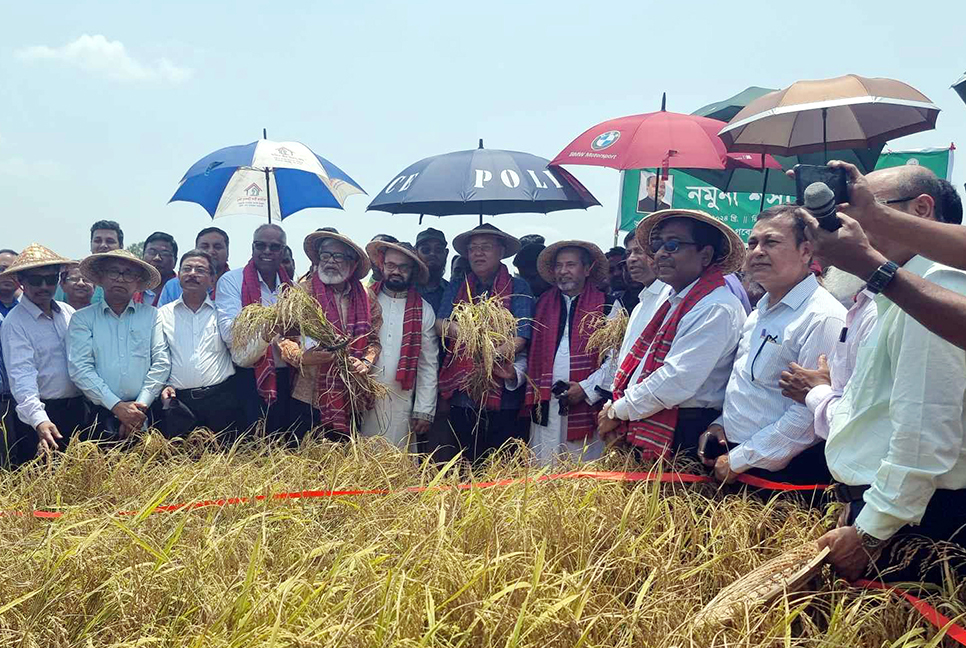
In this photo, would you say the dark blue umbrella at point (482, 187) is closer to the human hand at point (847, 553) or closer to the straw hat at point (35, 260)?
the straw hat at point (35, 260)

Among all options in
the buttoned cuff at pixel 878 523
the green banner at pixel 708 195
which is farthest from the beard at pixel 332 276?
the green banner at pixel 708 195

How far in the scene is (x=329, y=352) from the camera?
452 centimetres

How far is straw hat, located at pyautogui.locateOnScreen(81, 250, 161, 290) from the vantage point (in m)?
4.81

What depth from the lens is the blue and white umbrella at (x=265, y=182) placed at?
598 centimetres

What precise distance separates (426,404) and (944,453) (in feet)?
11.1

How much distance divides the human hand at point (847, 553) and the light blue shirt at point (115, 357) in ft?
Answer: 12.9

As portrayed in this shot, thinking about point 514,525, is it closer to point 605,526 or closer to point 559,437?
point 605,526

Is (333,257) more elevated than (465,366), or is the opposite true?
(333,257)

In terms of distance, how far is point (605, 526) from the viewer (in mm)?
2904

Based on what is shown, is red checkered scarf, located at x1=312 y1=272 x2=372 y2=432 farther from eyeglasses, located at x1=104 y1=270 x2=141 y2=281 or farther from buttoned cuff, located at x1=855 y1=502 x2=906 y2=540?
buttoned cuff, located at x1=855 y1=502 x2=906 y2=540

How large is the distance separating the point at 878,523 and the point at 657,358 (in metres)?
1.60

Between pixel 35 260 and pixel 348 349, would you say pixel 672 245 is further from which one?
pixel 35 260

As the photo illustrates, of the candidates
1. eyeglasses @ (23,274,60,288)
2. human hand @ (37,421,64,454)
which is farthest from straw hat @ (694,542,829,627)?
eyeglasses @ (23,274,60,288)

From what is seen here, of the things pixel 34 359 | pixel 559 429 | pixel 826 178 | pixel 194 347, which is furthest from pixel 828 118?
pixel 34 359
